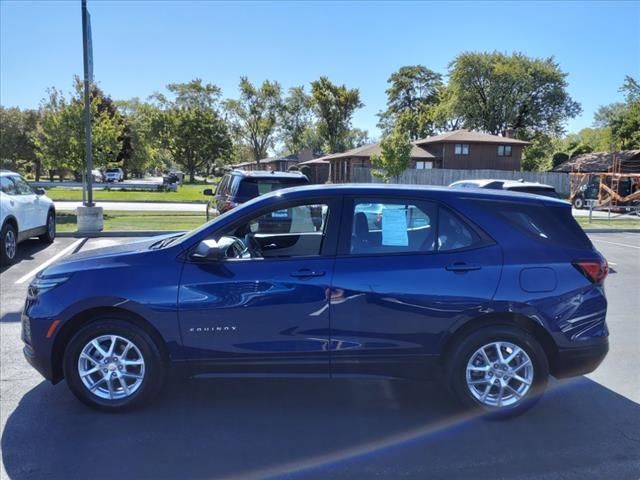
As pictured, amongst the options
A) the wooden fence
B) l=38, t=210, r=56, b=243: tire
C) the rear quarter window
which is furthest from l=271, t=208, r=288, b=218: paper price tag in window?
the wooden fence

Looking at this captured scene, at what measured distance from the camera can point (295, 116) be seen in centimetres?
7075

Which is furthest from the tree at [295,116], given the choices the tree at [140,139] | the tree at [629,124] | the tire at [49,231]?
the tire at [49,231]

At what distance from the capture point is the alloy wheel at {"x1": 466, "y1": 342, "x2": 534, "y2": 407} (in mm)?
3699

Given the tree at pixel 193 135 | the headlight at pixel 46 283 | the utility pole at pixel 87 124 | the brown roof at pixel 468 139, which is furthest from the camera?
the tree at pixel 193 135

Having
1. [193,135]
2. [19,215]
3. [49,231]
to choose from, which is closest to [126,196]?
[49,231]

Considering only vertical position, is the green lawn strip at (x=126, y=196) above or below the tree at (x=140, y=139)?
below

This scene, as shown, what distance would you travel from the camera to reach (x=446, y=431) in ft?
11.7

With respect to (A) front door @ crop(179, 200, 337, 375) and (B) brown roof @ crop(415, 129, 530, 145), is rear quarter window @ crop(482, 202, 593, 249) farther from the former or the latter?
(B) brown roof @ crop(415, 129, 530, 145)

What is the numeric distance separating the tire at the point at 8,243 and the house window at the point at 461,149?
3916 centimetres

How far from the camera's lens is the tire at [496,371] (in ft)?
12.0

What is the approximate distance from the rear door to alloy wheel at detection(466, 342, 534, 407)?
33 centimetres

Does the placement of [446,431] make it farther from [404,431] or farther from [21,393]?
[21,393]

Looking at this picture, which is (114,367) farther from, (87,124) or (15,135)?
(15,135)

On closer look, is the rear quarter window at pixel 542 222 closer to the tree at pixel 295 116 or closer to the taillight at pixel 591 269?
the taillight at pixel 591 269
